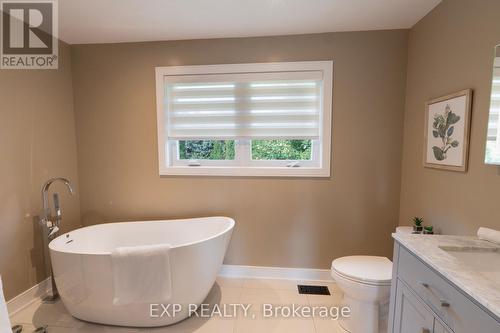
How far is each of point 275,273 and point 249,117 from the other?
1.54 metres

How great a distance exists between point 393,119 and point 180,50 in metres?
2.06

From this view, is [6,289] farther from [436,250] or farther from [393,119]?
[393,119]

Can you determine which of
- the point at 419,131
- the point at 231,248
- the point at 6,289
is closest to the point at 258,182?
the point at 231,248

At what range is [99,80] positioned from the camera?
7.54 ft

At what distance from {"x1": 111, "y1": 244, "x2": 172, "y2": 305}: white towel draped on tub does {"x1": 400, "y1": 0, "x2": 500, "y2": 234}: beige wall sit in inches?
73.0

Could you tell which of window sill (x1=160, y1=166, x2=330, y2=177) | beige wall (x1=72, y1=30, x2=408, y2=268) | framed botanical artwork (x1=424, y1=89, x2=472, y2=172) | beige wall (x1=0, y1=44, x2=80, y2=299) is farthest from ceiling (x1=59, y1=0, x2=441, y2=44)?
window sill (x1=160, y1=166, x2=330, y2=177)

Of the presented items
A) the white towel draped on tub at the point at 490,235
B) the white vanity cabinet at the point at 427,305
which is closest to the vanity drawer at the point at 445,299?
the white vanity cabinet at the point at 427,305

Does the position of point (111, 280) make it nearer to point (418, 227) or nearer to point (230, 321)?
point (230, 321)

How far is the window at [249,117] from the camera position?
2125 mm

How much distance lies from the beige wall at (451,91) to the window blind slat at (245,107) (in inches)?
30.7

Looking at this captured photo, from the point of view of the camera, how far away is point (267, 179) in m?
2.23

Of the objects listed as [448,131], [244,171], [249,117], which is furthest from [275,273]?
[448,131]

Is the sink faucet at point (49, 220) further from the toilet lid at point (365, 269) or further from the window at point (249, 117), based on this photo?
the toilet lid at point (365, 269)

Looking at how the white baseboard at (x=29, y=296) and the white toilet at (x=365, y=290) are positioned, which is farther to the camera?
the white baseboard at (x=29, y=296)
